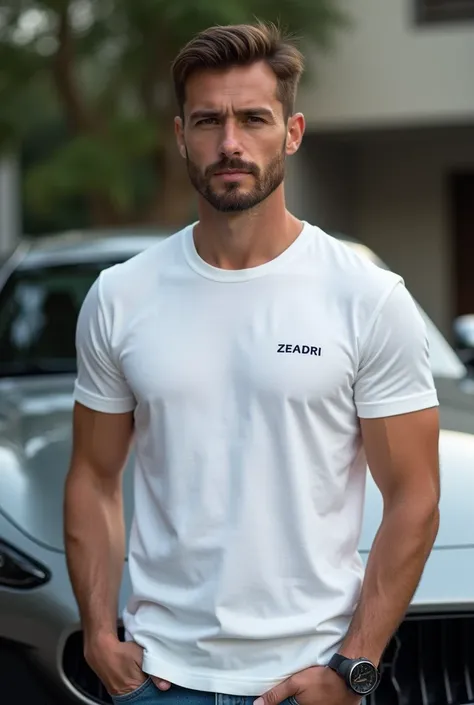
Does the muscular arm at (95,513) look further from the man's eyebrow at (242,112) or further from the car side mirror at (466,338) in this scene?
the car side mirror at (466,338)

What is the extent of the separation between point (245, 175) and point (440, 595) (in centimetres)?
112

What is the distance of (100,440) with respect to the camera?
223 centimetres

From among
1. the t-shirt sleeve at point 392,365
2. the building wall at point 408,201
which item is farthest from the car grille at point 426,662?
the building wall at point 408,201

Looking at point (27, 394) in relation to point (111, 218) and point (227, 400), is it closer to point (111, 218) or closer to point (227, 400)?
point (227, 400)

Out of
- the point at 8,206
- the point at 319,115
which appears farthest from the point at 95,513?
the point at 8,206

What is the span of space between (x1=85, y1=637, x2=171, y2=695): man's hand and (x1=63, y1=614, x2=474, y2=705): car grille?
1.78 ft

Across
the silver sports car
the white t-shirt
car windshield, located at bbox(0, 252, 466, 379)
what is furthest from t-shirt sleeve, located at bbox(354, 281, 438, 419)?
car windshield, located at bbox(0, 252, 466, 379)

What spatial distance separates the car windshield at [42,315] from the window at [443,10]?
9.21 metres

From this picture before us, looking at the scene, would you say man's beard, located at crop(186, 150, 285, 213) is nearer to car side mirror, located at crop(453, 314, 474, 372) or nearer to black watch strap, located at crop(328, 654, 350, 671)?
black watch strap, located at crop(328, 654, 350, 671)

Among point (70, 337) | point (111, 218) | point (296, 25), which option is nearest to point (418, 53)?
point (296, 25)

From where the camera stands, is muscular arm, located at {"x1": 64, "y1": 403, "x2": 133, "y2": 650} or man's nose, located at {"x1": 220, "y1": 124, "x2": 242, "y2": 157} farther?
muscular arm, located at {"x1": 64, "y1": 403, "x2": 133, "y2": 650}

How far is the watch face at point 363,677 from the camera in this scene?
6.42ft

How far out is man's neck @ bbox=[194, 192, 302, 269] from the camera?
208 centimetres

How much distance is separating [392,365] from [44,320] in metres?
2.81
